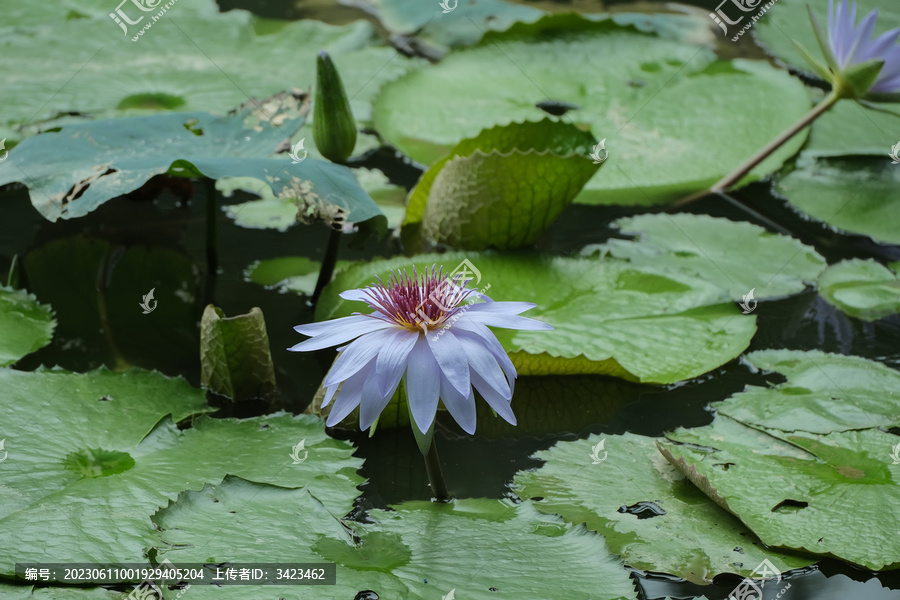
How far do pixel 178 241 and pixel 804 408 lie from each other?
1726 millimetres

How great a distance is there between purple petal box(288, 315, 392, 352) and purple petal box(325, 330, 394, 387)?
0.01 metres

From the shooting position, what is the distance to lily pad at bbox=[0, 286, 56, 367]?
1.67 m

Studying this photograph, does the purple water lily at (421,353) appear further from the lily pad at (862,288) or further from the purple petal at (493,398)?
the lily pad at (862,288)

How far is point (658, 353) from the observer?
1.80 meters

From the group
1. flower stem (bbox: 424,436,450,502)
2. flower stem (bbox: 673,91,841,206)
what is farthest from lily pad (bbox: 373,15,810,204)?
flower stem (bbox: 424,436,450,502)

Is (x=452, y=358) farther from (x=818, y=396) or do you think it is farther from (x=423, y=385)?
(x=818, y=396)

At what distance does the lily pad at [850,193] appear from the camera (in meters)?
2.45

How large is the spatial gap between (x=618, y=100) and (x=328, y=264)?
1511 mm

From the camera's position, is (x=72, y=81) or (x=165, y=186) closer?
(x=165, y=186)

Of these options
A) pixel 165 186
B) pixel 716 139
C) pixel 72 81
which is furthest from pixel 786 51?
pixel 72 81

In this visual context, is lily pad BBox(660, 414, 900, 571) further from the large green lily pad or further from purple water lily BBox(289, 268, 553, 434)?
purple water lily BBox(289, 268, 553, 434)

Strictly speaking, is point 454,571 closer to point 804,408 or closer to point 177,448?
point 177,448

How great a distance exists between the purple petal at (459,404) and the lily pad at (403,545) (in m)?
0.24

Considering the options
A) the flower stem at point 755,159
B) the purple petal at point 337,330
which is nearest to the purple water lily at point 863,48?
the flower stem at point 755,159
